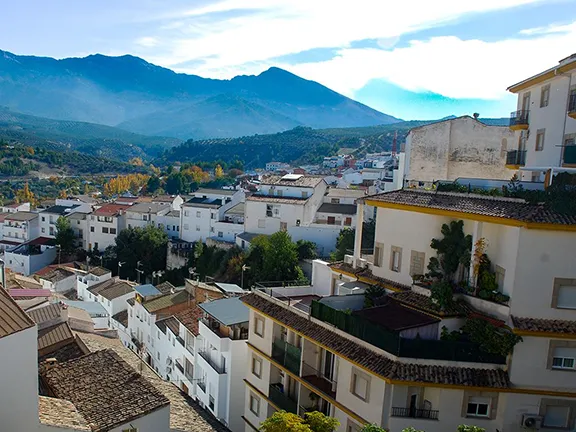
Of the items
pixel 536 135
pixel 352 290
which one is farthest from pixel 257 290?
pixel 536 135

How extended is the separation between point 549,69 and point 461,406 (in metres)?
14.8

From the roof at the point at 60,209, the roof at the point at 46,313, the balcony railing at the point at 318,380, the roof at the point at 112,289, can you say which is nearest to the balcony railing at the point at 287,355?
the balcony railing at the point at 318,380

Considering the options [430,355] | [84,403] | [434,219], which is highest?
[434,219]

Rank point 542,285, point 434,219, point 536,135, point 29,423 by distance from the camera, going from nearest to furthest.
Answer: point 29,423 → point 542,285 → point 434,219 → point 536,135

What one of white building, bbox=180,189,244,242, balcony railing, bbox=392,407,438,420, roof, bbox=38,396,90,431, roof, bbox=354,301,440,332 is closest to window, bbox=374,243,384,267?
roof, bbox=354,301,440,332

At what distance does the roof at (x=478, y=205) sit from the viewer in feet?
49.1

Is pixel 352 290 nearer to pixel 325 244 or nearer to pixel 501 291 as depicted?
pixel 501 291

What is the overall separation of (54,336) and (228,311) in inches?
328

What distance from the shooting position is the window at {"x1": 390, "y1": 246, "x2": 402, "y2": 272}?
20112 millimetres

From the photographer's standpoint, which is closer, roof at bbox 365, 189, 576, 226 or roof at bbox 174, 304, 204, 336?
roof at bbox 365, 189, 576, 226

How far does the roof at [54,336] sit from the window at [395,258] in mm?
14607

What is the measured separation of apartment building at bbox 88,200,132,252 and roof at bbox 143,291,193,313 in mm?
37266

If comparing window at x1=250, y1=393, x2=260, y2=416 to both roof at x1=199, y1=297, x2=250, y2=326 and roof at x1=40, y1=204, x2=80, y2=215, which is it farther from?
roof at x1=40, y1=204, x2=80, y2=215

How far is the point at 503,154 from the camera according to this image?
34.3 metres
